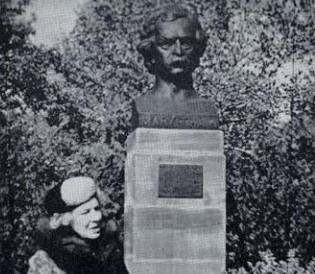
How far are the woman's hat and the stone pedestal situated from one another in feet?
1.45

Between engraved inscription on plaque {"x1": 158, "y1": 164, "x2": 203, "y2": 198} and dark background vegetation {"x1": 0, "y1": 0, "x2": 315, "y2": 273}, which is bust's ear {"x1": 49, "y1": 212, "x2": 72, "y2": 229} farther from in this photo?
dark background vegetation {"x1": 0, "y1": 0, "x2": 315, "y2": 273}

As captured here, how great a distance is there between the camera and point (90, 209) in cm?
570

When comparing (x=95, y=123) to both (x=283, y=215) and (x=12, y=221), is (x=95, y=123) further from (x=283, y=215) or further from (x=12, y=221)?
(x=283, y=215)

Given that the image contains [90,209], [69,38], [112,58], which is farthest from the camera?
[69,38]

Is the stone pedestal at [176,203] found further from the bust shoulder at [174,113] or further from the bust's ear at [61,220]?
the bust's ear at [61,220]

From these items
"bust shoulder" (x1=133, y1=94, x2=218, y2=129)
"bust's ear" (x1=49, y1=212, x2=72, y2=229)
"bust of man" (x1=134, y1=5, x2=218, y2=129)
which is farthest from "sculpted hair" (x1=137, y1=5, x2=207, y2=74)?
"bust's ear" (x1=49, y1=212, x2=72, y2=229)

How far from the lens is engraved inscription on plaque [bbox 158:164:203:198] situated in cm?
588

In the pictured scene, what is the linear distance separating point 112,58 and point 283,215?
134 inches

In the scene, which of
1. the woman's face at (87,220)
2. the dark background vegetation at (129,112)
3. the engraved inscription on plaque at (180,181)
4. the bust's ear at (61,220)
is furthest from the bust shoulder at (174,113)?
the dark background vegetation at (129,112)

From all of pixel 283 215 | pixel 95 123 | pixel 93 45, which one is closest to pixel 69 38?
pixel 93 45

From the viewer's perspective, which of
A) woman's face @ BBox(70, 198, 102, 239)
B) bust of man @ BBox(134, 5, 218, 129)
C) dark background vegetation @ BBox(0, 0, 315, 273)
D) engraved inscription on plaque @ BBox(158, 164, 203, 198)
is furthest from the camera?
dark background vegetation @ BBox(0, 0, 315, 273)

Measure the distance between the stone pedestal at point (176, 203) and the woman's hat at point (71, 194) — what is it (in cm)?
44

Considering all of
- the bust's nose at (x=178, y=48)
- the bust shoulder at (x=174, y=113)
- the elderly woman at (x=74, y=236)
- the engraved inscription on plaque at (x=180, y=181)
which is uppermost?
the bust's nose at (x=178, y=48)

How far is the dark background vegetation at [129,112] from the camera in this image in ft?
30.6
